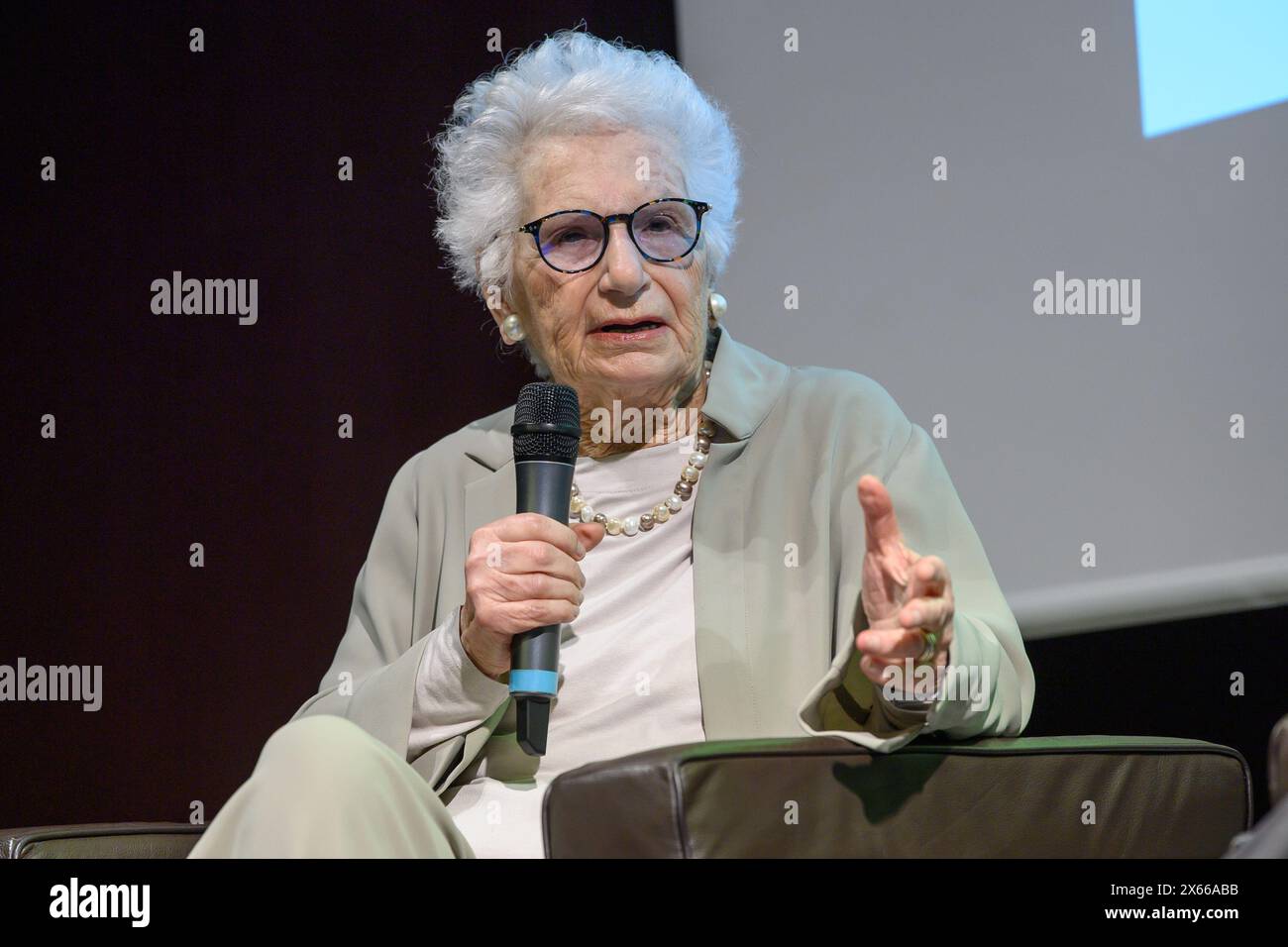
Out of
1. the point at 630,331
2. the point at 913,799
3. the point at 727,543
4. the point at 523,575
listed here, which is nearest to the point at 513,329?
the point at 630,331

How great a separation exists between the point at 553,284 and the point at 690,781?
909 millimetres

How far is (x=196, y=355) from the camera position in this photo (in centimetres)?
244

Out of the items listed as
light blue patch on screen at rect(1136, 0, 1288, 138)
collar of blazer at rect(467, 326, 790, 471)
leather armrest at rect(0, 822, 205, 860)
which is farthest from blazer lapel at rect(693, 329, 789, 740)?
light blue patch on screen at rect(1136, 0, 1288, 138)

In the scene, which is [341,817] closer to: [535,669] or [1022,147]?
[535,669]

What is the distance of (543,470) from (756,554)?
0.39 m

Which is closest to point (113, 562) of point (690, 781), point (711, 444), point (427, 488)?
point (427, 488)

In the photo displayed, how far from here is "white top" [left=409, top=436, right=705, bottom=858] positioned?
1580mm

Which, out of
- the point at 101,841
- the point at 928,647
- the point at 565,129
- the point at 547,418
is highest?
the point at 565,129

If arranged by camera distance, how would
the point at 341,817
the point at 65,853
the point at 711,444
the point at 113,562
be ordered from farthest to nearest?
1. the point at 113,562
2. the point at 711,444
3. the point at 65,853
4. the point at 341,817

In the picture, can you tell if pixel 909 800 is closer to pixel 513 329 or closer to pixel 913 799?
pixel 913 799

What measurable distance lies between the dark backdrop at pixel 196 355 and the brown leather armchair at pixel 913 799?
1.42 m

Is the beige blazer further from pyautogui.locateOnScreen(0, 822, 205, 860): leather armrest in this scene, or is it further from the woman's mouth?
pyautogui.locateOnScreen(0, 822, 205, 860): leather armrest

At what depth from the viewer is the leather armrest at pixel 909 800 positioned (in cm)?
114
